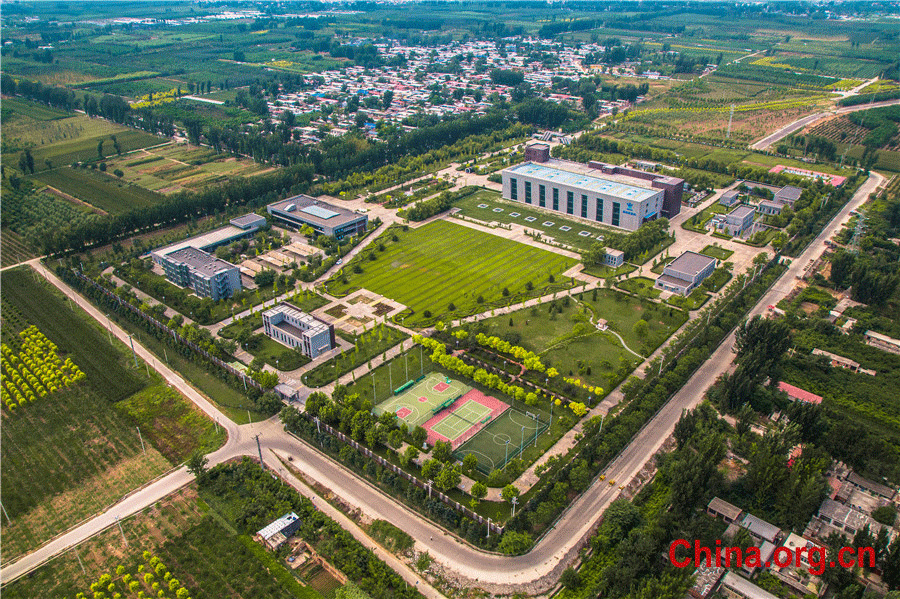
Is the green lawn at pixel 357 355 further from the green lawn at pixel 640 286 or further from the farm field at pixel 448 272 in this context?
the green lawn at pixel 640 286

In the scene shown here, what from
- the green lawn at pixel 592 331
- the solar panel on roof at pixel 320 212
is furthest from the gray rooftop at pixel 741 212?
the solar panel on roof at pixel 320 212

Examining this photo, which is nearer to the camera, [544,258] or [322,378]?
[322,378]

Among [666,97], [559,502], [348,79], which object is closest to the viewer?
[559,502]

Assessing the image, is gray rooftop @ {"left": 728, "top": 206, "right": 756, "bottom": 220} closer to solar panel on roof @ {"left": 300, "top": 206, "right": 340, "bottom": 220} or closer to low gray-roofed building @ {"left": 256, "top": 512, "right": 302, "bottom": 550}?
solar panel on roof @ {"left": 300, "top": 206, "right": 340, "bottom": 220}

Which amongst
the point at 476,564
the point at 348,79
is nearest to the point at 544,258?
the point at 476,564

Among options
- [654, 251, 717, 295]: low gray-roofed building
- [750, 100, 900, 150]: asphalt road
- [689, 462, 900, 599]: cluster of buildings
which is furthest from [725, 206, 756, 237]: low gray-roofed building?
[689, 462, 900, 599]: cluster of buildings

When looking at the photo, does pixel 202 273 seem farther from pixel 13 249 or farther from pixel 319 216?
pixel 13 249

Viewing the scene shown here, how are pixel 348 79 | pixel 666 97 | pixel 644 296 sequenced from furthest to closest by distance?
pixel 348 79 → pixel 666 97 → pixel 644 296

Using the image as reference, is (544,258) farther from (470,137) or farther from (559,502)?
(470,137)
